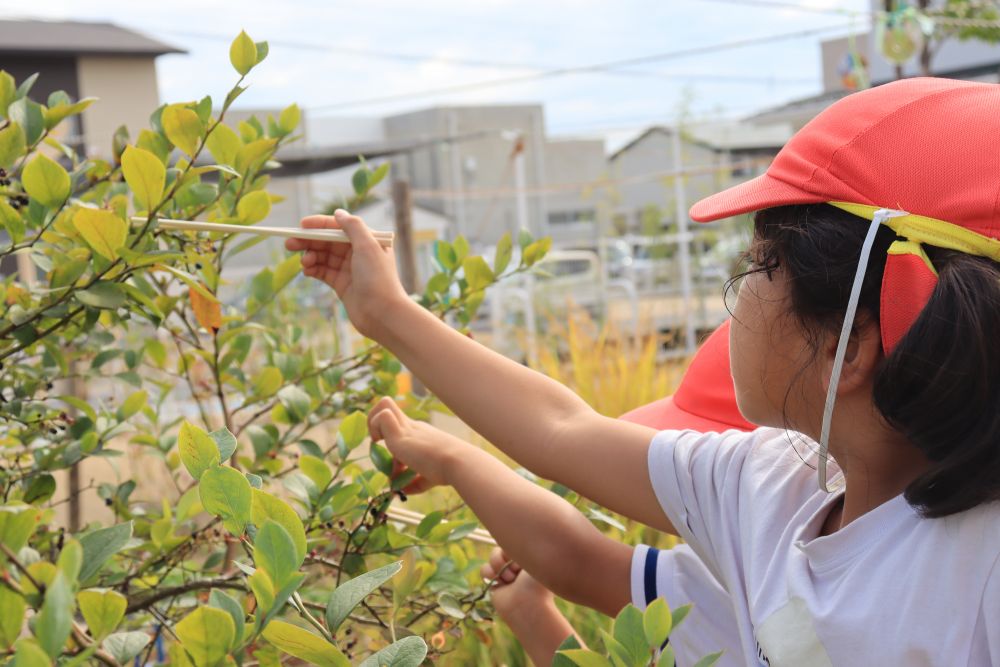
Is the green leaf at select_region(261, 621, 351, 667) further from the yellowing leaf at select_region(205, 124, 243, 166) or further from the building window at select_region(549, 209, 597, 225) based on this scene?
the building window at select_region(549, 209, 597, 225)

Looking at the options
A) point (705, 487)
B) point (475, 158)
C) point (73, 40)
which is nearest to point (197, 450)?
point (705, 487)

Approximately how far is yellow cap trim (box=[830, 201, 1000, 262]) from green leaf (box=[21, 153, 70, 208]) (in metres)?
0.66

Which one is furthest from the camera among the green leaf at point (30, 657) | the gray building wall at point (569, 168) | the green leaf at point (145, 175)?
the gray building wall at point (569, 168)

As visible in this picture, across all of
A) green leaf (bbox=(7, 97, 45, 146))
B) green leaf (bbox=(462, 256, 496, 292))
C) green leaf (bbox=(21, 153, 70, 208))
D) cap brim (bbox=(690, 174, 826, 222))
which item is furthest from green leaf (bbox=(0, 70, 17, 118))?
cap brim (bbox=(690, 174, 826, 222))

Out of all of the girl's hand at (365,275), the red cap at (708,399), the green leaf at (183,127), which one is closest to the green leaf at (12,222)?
the green leaf at (183,127)

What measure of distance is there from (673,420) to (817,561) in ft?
1.48

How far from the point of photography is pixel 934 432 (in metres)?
0.79

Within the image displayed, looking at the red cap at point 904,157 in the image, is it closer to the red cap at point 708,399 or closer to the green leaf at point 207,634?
the red cap at point 708,399

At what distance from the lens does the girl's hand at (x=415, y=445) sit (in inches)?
43.7

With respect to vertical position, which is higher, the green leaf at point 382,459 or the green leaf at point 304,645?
the green leaf at point 304,645

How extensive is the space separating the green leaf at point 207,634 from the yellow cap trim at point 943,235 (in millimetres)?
549

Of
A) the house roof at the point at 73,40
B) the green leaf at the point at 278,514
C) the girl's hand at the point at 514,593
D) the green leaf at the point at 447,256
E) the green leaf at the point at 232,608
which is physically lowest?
the girl's hand at the point at 514,593

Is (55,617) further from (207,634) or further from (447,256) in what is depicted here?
(447,256)

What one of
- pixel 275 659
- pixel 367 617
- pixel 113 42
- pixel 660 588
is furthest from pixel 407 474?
pixel 113 42
